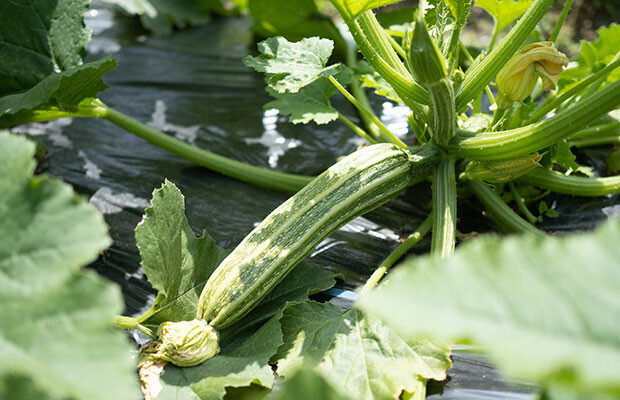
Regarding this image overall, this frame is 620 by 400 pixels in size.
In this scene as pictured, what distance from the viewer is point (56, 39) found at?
1742 mm

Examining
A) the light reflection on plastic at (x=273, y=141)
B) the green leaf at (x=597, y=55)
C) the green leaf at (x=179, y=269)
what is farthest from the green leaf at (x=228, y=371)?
the green leaf at (x=597, y=55)

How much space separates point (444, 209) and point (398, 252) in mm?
193

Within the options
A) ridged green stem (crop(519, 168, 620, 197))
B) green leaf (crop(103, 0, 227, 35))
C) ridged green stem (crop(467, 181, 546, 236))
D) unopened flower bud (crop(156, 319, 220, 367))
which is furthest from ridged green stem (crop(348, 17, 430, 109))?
green leaf (crop(103, 0, 227, 35))

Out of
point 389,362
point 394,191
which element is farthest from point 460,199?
point 389,362

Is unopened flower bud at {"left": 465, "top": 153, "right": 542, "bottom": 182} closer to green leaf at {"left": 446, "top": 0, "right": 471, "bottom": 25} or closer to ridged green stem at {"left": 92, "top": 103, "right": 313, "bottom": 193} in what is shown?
green leaf at {"left": 446, "top": 0, "right": 471, "bottom": 25}

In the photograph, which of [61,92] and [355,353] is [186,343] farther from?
[61,92]

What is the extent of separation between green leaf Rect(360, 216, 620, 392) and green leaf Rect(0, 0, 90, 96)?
1538mm

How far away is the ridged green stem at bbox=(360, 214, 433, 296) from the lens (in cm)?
145

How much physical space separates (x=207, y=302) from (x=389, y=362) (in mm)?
450

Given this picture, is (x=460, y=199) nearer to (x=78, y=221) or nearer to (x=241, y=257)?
(x=241, y=257)

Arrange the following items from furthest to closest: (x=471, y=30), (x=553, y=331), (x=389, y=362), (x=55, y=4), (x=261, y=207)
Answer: (x=471, y=30)
(x=261, y=207)
(x=55, y=4)
(x=389, y=362)
(x=553, y=331)

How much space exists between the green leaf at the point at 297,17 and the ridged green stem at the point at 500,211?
3.86ft

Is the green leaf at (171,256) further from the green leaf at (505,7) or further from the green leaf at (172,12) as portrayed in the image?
the green leaf at (172,12)

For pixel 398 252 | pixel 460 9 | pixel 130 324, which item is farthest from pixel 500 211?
pixel 130 324
